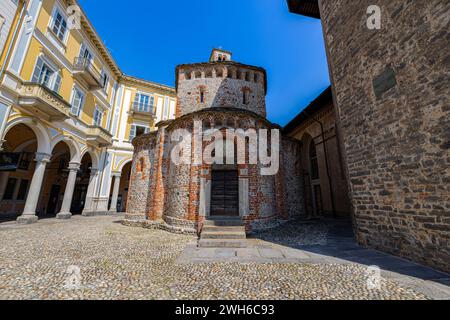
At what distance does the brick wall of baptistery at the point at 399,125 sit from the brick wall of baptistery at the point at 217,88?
22.5ft

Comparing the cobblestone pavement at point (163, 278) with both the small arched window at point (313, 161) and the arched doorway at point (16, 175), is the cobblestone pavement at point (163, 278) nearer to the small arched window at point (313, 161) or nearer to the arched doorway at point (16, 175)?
the small arched window at point (313, 161)

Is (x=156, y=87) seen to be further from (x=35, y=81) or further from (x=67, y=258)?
(x=67, y=258)

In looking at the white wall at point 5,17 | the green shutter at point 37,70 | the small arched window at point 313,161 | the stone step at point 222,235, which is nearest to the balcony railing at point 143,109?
the green shutter at point 37,70

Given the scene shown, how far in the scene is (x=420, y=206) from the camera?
4543 mm

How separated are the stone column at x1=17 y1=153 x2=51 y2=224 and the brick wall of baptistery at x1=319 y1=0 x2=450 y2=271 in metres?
17.5

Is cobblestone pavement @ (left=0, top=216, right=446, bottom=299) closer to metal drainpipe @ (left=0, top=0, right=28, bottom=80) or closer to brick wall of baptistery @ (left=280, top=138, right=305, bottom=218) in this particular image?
brick wall of baptistery @ (left=280, top=138, right=305, bottom=218)

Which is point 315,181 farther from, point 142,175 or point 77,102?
point 77,102

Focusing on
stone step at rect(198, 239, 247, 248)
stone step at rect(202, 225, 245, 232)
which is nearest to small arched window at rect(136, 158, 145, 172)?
stone step at rect(202, 225, 245, 232)

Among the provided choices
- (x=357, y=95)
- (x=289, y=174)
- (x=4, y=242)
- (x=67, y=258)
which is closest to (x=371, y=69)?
(x=357, y=95)

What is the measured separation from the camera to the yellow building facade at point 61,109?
1060 cm

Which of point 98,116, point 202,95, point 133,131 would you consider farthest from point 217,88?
point 133,131

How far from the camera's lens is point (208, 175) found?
886 centimetres

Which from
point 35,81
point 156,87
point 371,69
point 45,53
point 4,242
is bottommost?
point 4,242
